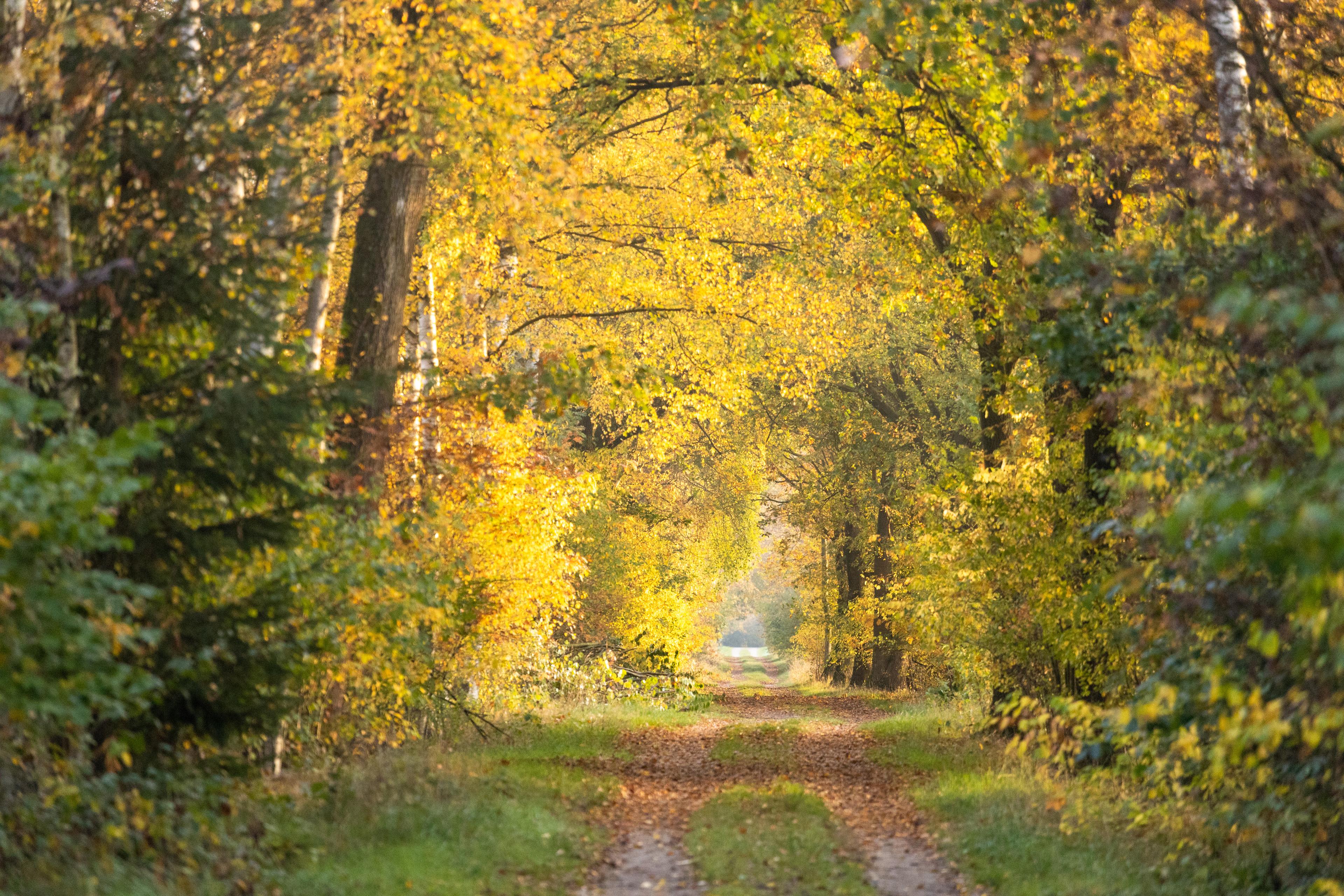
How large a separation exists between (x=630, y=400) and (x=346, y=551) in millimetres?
14718

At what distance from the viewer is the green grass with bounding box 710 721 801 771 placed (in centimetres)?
1516

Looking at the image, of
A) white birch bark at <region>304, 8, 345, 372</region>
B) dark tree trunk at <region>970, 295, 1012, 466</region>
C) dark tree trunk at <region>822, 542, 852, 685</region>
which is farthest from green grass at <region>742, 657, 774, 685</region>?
white birch bark at <region>304, 8, 345, 372</region>

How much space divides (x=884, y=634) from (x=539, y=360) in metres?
21.1

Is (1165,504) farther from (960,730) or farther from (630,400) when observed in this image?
(630,400)

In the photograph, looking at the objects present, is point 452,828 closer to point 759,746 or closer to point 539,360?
point 539,360

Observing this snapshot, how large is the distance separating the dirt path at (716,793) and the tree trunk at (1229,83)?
5917mm

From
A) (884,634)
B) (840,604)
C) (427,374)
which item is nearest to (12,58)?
(427,374)

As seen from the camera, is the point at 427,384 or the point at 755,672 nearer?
the point at 427,384

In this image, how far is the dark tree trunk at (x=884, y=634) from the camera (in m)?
30.4

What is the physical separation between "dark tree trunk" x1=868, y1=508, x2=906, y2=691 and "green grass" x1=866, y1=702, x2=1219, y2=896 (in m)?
16.0

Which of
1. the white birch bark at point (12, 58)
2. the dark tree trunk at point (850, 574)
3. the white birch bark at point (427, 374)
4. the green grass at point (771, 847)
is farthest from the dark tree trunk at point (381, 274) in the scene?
the dark tree trunk at point (850, 574)

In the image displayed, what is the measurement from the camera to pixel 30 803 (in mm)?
6191

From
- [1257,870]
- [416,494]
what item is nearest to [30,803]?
[416,494]

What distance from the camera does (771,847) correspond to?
1000 cm
